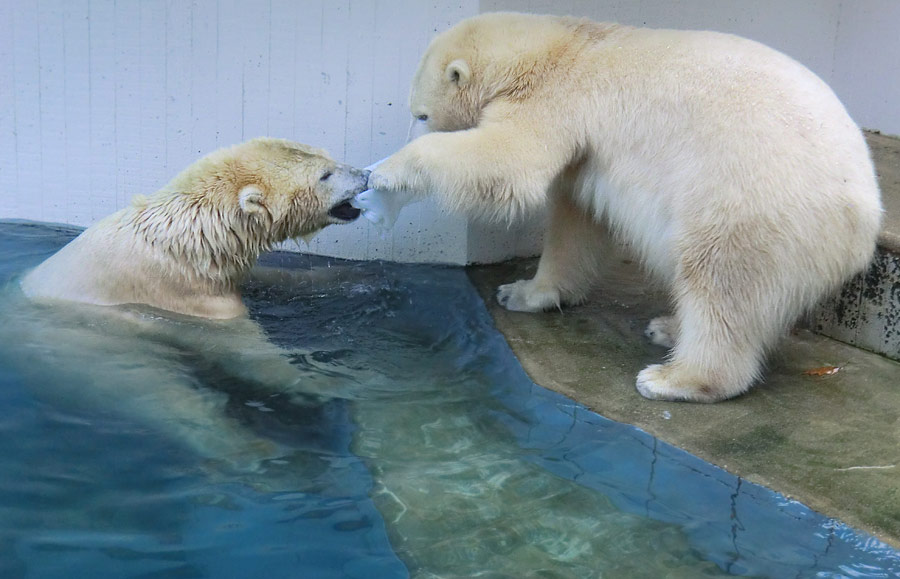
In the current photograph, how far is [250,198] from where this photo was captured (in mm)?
4086

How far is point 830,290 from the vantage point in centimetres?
355

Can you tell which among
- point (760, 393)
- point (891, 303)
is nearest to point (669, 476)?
point (760, 393)

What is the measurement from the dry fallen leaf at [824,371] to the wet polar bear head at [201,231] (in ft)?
6.89

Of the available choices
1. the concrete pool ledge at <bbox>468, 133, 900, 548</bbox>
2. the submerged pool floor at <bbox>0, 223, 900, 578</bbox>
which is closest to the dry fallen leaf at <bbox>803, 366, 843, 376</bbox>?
the concrete pool ledge at <bbox>468, 133, 900, 548</bbox>

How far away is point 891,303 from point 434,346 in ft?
6.40

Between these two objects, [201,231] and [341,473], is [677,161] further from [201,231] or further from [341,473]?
[201,231]

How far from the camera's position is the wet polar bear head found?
13.4 ft

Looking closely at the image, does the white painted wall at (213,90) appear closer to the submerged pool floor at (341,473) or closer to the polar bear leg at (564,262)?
the polar bear leg at (564,262)

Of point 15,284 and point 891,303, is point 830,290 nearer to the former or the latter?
point 891,303

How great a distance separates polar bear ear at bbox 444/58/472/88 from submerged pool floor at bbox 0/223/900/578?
1.13 meters

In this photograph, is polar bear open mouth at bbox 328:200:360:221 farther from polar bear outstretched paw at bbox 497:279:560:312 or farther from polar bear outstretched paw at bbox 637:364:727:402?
polar bear outstretched paw at bbox 637:364:727:402

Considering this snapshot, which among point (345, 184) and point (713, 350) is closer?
point (713, 350)

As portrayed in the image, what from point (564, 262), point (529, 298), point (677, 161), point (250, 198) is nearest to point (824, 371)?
point (677, 161)

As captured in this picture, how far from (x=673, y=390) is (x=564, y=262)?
109 centimetres
